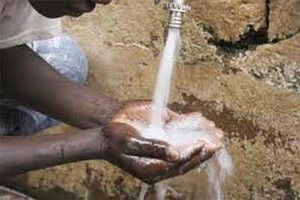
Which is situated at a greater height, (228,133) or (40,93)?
(40,93)

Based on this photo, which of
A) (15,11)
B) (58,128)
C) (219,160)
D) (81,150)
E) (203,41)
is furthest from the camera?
(58,128)

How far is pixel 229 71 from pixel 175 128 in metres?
0.55

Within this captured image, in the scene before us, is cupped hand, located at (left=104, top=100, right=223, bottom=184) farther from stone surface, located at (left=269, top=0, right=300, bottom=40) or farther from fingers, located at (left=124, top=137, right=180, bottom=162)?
stone surface, located at (left=269, top=0, right=300, bottom=40)

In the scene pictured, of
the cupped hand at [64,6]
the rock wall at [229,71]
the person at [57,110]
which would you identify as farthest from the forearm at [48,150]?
the rock wall at [229,71]

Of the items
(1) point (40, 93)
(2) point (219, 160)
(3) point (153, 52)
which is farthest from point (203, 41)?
(1) point (40, 93)

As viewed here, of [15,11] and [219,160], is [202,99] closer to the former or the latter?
[219,160]

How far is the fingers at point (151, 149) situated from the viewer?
2336mm

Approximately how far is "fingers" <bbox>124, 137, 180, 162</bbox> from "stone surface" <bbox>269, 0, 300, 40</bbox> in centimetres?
84

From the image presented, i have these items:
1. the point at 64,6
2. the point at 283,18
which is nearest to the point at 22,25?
the point at 64,6

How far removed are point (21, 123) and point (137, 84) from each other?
1.56 ft

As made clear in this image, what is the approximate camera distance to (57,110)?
2.75 m

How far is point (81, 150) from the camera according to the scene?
243cm

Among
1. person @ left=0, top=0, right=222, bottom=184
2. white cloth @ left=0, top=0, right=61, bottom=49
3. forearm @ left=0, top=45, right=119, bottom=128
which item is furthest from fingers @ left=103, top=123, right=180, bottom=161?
white cloth @ left=0, top=0, right=61, bottom=49

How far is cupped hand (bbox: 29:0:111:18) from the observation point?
234 cm
